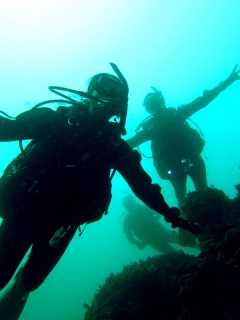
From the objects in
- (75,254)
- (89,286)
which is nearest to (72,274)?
(75,254)

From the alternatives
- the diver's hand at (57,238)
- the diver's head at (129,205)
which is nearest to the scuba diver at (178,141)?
the diver's hand at (57,238)

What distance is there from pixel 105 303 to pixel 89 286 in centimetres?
10948

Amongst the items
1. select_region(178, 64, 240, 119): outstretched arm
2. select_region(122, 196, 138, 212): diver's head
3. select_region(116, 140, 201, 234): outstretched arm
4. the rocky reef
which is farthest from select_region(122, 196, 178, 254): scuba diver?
select_region(116, 140, 201, 234): outstretched arm

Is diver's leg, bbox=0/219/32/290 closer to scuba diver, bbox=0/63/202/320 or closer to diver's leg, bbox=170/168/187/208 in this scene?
scuba diver, bbox=0/63/202/320

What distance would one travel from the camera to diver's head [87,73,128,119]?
12.1ft

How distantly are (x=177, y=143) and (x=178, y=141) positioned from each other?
0.33 ft

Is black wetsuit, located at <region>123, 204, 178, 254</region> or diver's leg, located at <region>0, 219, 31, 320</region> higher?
black wetsuit, located at <region>123, 204, 178, 254</region>

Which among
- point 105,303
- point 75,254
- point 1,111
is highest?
point 75,254

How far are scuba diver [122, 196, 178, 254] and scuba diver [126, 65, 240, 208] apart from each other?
1061 cm

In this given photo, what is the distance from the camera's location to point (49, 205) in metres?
2.85

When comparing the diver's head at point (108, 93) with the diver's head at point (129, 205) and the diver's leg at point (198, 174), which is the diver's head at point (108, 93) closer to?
the diver's leg at point (198, 174)

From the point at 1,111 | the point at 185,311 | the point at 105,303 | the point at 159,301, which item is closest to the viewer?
the point at 1,111

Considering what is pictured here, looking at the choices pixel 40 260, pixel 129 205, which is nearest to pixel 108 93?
pixel 40 260

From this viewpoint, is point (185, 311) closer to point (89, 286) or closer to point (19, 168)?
point (19, 168)
